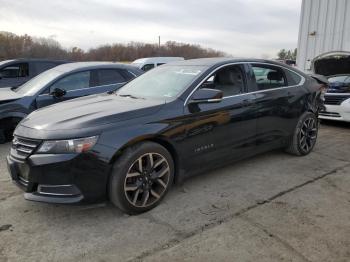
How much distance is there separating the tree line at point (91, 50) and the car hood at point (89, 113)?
31.8m

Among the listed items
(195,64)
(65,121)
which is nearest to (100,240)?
(65,121)

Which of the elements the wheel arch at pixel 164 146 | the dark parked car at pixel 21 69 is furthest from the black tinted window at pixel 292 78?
the dark parked car at pixel 21 69

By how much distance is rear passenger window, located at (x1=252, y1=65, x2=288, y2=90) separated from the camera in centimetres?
441

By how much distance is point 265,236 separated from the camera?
2871 millimetres

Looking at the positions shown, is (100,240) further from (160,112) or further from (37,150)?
(160,112)

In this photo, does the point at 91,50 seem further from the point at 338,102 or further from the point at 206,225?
the point at 206,225

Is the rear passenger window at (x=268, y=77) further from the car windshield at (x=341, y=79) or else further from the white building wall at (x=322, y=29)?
the white building wall at (x=322, y=29)

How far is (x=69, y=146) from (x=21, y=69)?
6.74m

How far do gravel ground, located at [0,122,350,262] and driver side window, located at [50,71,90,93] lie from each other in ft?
7.43

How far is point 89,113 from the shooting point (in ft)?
10.6

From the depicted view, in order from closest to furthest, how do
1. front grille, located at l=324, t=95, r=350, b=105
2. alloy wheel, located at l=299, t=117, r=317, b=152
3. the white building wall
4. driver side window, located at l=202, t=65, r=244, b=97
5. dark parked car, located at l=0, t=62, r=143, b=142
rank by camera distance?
1. driver side window, located at l=202, t=65, r=244, b=97
2. alloy wheel, located at l=299, t=117, r=317, b=152
3. dark parked car, located at l=0, t=62, r=143, b=142
4. front grille, located at l=324, t=95, r=350, b=105
5. the white building wall

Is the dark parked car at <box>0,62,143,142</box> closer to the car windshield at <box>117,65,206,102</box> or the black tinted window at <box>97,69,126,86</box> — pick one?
the black tinted window at <box>97,69,126,86</box>

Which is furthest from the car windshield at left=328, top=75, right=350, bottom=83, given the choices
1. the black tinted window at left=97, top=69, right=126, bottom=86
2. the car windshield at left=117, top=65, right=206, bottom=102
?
the car windshield at left=117, top=65, right=206, bottom=102

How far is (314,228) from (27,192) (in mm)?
2665
